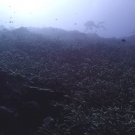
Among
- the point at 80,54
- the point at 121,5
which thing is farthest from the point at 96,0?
the point at 80,54

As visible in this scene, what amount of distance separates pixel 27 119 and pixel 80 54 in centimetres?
831

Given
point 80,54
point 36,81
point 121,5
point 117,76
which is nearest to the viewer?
point 36,81

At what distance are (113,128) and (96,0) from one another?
208 metres

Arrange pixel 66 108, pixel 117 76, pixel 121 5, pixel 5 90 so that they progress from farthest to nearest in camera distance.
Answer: pixel 121 5
pixel 117 76
pixel 5 90
pixel 66 108

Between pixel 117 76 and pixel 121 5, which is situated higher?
pixel 121 5

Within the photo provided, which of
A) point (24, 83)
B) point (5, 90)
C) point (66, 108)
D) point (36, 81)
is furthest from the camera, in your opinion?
point (36, 81)

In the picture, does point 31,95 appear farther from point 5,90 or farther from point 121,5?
point 121,5

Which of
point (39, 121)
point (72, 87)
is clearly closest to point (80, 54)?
point (72, 87)

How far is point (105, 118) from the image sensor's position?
3.90m

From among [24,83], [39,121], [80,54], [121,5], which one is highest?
[121,5]

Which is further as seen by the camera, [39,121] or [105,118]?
[39,121]

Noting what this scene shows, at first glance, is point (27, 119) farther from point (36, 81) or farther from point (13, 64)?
point (13, 64)

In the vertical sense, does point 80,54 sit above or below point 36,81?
above

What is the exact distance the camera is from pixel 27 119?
5.34 metres
